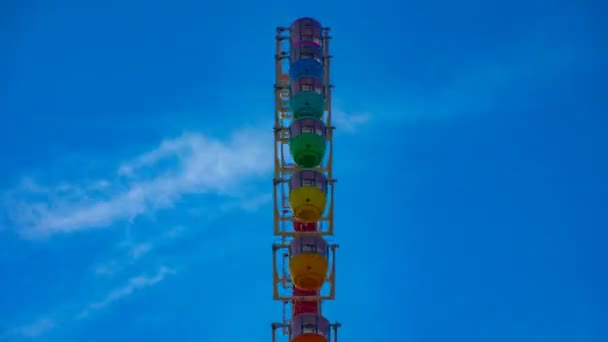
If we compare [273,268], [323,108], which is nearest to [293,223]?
[273,268]

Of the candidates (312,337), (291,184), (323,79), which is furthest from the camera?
(323,79)

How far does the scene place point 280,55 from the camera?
134 ft

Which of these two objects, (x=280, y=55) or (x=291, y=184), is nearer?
(x=291, y=184)

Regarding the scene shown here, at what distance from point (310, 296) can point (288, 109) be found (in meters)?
8.95

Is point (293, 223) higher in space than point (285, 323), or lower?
higher

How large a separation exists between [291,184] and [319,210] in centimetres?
159

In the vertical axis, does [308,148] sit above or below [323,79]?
below

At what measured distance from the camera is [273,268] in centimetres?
3691

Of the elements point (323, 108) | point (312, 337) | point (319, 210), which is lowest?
point (312, 337)

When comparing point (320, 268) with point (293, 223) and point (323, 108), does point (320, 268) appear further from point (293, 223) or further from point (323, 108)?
point (323, 108)

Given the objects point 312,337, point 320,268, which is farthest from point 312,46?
point 312,337

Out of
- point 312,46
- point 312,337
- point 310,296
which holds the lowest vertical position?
point 312,337

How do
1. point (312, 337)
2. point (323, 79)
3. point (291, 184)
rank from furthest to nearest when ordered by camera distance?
point (323, 79), point (291, 184), point (312, 337)

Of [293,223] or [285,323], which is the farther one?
[293,223]
